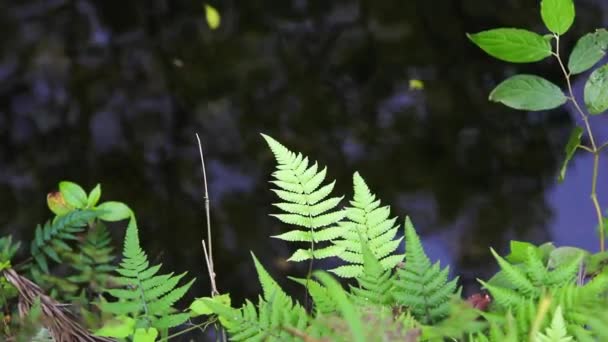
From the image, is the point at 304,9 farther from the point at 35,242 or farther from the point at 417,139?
the point at 35,242

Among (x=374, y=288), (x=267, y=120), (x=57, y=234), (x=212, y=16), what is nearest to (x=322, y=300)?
(x=374, y=288)

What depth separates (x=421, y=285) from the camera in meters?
0.59

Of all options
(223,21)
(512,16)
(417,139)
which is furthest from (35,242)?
(512,16)

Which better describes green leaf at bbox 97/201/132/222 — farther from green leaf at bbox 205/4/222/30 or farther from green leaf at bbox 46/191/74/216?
green leaf at bbox 205/4/222/30

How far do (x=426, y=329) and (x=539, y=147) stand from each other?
6.38 ft

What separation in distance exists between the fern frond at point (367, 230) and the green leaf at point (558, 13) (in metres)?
0.35

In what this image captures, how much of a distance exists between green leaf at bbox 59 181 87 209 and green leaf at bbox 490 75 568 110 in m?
0.66

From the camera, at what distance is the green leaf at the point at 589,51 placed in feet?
2.67

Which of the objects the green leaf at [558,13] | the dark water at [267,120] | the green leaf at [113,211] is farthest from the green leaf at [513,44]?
the dark water at [267,120]

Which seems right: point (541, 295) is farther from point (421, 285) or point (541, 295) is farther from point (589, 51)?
point (589, 51)

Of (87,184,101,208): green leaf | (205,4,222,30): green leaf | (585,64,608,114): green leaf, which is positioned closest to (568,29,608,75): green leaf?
(585,64,608,114): green leaf

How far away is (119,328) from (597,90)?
0.63 m

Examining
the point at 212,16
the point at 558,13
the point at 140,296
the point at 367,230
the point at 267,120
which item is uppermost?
the point at 558,13

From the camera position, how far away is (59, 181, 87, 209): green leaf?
3.39 ft
